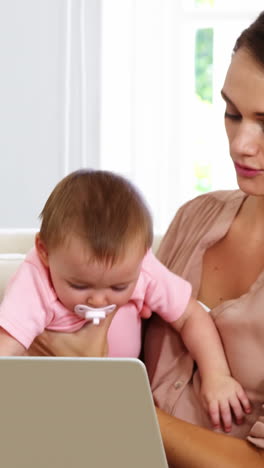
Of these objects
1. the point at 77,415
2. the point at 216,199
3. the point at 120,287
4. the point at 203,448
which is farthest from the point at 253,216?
the point at 77,415

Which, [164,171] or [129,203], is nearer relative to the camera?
[129,203]

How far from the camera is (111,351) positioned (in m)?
1.60

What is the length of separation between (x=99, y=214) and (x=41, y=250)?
168mm

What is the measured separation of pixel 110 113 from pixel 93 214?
141 inches

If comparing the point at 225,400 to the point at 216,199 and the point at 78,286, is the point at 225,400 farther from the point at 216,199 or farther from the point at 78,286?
the point at 216,199

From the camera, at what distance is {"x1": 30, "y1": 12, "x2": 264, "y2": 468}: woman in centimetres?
141

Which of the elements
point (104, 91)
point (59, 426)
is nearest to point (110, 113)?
point (104, 91)

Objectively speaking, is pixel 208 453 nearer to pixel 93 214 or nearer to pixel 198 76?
pixel 93 214

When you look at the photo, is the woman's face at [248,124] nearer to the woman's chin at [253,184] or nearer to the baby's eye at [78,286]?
the woman's chin at [253,184]

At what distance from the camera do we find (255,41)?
1.51 metres

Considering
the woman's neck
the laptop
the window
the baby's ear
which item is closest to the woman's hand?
the baby's ear

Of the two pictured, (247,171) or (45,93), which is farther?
(45,93)

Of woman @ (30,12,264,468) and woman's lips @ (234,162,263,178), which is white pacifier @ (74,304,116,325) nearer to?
woman @ (30,12,264,468)

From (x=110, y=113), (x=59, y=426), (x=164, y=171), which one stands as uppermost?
(x=59, y=426)
